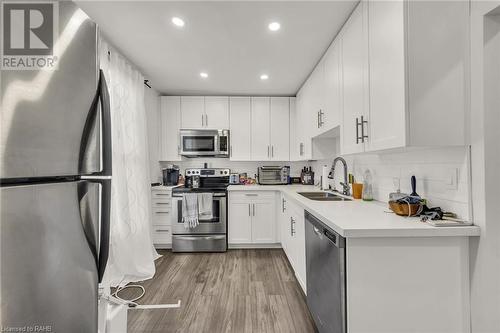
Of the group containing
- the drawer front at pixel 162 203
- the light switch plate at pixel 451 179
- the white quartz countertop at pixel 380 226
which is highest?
the light switch plate at pixel 451 179

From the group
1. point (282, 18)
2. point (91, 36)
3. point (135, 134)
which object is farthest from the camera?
Result: point (135, 134)

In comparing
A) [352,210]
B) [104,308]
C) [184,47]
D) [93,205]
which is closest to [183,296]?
[104,308]

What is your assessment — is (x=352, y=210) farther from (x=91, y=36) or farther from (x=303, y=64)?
(x=303, y=64)

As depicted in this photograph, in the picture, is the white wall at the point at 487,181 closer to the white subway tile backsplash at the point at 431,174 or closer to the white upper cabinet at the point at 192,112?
the white subway tile backsplash at the point at 431,174

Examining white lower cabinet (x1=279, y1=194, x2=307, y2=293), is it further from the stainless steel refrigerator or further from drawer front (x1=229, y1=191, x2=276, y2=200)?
the stainless steel refrigerator

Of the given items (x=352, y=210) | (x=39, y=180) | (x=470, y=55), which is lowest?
(x=352, y=210)

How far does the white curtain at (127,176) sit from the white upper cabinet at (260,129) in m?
1.71

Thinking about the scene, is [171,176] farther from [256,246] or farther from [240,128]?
[256,246]

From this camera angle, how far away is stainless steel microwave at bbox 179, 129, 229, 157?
3.80m

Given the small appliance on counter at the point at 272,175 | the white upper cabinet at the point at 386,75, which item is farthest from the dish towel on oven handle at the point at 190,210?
the white upper cabinet at the point at 386,75

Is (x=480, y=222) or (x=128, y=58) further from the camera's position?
(x=128, y=58)

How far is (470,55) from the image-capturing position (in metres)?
1.20

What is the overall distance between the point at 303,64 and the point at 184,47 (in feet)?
4.39

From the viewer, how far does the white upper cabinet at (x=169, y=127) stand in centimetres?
389
